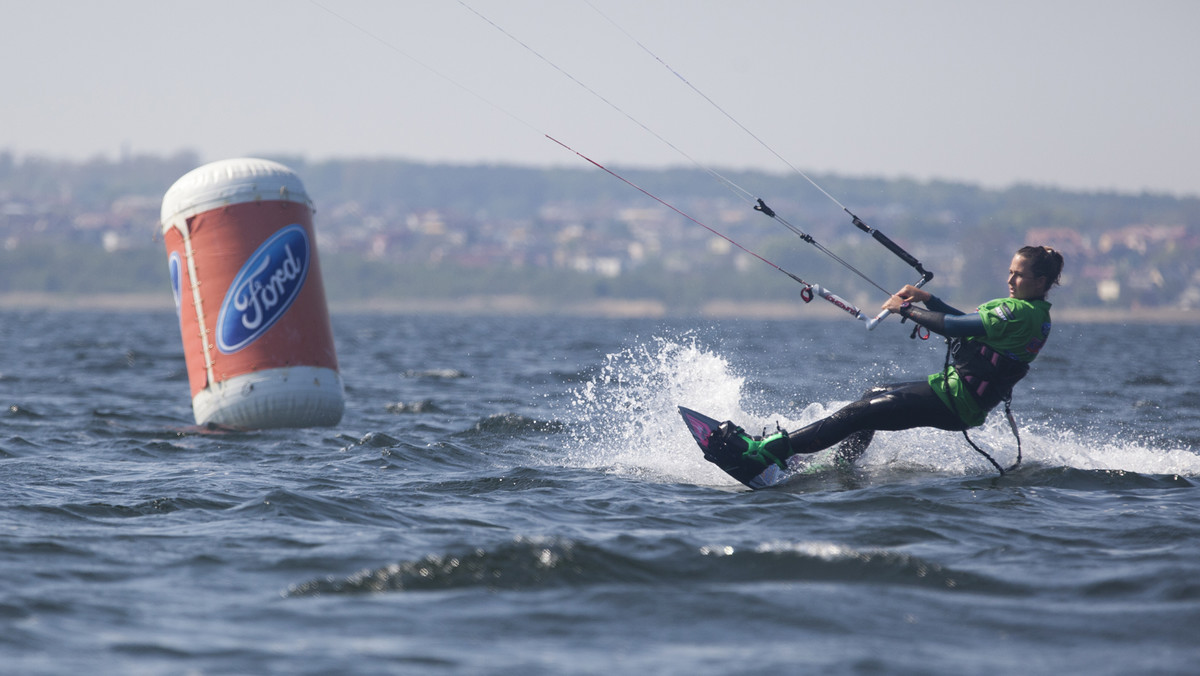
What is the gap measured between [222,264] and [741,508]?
546 cm

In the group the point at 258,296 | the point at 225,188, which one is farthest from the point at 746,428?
the point at 225,188

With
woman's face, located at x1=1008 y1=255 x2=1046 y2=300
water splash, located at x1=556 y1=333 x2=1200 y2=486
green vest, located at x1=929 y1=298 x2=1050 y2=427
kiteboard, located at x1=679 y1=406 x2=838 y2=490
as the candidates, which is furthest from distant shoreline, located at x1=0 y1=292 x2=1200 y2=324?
woman's face, located at x1=1008 y1=255 x2=1046 y2=300

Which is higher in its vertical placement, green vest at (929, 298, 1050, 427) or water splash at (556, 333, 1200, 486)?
green vest at (929, 298, 1050, 427)

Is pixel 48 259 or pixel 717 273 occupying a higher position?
pixel 48 259

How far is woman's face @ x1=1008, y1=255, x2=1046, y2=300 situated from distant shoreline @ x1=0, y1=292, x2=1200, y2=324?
126 meters

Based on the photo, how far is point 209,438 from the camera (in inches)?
404

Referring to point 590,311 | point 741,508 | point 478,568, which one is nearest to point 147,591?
point 478,568

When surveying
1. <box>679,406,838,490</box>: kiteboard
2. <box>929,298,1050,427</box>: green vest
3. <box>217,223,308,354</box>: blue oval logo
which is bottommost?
<box>679,406,838,490</box>: kiteboard

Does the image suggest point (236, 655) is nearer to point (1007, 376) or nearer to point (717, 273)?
point (1007, 376)

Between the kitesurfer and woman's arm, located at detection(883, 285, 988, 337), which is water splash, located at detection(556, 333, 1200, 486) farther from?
woman's arm, located at detection(883, 285, 988, 337)

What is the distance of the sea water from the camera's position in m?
4.42

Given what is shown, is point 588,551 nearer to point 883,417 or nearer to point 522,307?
point 883,417

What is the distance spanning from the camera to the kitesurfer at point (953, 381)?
7891mm

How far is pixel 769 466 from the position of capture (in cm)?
834
